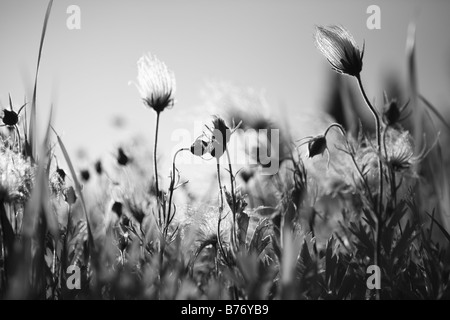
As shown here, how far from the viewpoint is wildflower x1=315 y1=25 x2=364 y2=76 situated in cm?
117

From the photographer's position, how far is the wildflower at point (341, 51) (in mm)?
1170

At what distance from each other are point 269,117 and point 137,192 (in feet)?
2.20

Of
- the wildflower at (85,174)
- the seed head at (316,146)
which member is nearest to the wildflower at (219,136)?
the seed head at (316,146)

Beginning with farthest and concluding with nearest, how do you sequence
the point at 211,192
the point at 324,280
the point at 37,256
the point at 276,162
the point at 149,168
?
the point at 149,168, the point at 211,192, the point at 276,162, the point at 324,280, the point at 37,256

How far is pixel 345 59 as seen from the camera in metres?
1.18

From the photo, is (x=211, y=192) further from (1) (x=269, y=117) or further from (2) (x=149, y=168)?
(2) (x=149, y=168)

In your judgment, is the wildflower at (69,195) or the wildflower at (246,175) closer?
the wildflower at (69,195)

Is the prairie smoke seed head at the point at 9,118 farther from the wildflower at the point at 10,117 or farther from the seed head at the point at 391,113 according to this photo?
the seed head at the point at 391,113

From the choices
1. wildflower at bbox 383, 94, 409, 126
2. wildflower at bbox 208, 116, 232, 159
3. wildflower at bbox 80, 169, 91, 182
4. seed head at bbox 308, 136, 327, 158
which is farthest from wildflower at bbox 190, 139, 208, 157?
wildflower at bbox 80, 169, 91, 182

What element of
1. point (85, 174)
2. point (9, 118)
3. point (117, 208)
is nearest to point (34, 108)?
point (9, 118)

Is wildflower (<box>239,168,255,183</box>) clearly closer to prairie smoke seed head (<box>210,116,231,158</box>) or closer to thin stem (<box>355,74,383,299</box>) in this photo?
prairie smoke seed head (<box>210,116,231,158</box>)

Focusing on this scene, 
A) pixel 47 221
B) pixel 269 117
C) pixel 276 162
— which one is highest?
pixel 269 117
